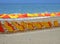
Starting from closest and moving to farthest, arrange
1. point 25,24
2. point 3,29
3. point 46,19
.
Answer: point 3,29
point 25,24
point 46,19

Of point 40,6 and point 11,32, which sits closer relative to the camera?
point 11,32

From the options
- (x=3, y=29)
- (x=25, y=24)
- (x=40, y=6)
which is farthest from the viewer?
(x=40, y=6)

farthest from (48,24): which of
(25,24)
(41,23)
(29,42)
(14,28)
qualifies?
(29,42)

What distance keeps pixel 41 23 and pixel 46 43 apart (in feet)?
11.4

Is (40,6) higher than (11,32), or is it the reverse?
(11,32)

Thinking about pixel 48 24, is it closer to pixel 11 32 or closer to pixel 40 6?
pixel 11 32

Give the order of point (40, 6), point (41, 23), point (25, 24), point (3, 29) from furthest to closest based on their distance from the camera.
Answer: point (40, 6), point (41, 23), point (25, 24), point (3, 29)

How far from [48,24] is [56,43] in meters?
3.86

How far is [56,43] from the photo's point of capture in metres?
6.39

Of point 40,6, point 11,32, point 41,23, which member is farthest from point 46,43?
point 40,6

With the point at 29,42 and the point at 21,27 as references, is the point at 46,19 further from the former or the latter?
the point at 29,42

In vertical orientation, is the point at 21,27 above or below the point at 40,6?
above

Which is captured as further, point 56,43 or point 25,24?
point 25,24

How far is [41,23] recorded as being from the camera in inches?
384
